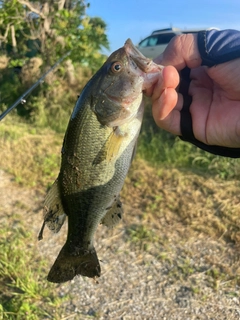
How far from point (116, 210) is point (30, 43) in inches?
353

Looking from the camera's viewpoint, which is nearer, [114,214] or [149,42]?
[114,214]

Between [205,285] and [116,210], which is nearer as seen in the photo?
[116,210]

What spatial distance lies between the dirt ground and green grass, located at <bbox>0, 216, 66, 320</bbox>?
122 millimetres

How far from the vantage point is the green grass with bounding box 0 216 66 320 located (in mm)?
3355

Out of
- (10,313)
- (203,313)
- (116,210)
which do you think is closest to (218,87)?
(116,210)

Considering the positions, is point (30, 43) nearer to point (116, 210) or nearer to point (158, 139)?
point (158, 139)

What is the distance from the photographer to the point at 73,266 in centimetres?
213

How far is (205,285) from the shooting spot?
368cm

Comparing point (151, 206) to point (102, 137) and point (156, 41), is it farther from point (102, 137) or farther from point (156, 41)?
point (156, 41)

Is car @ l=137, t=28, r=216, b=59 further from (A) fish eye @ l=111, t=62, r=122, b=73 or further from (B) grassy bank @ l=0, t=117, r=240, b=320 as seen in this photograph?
(A) fish eye @ l=111, t=62, r=122, b=73

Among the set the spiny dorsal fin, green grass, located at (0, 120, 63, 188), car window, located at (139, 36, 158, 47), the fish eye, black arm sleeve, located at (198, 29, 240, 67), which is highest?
black arm sleeve, located at (198, 29, 240, 67)

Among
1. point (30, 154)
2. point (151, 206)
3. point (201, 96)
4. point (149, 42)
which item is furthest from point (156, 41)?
point (201, 96)

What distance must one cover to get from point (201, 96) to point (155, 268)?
227 cm

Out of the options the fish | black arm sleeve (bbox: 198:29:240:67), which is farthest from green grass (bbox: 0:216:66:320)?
black arm sleeve (bbox: 198:29:240:67)
